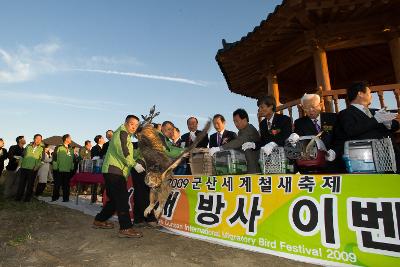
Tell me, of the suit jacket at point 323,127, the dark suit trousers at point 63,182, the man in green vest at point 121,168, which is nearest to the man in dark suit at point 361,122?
the suit jacket at point 323,127

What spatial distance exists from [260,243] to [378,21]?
761 cm

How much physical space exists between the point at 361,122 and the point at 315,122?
2.25 feet

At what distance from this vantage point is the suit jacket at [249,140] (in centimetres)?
508

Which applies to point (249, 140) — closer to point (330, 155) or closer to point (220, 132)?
point (220, 132)

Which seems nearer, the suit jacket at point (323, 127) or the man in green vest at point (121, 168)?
the suit jacket at point (323, 127)

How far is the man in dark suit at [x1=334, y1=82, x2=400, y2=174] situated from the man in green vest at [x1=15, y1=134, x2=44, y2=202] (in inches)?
362

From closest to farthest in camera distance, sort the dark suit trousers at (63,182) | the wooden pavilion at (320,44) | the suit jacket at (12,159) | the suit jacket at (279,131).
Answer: the suit jacket at (279,131) → the wooden pavilion at (320,44) → the dark suit trousers at (63,182) → the suit jacket at (12,159)

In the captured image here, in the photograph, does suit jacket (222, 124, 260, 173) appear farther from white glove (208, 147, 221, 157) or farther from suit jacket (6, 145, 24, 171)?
suit jacket (6, 145, 24, 171)

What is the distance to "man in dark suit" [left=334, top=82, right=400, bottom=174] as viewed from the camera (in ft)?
12.2

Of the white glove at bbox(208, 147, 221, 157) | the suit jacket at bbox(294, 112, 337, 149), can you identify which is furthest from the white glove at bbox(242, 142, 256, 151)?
the suit jacket at bbox(294, 112, 337, 149)

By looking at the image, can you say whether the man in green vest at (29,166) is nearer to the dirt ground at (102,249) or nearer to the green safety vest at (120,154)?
the dirt ground at (102,249)

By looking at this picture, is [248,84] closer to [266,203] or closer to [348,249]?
[266,203]

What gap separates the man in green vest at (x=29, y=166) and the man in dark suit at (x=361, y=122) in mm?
9205

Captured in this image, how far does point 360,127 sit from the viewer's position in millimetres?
3754
